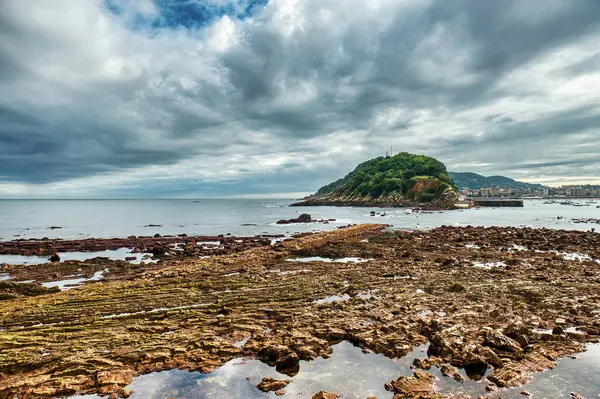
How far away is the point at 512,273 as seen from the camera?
66.5 feet

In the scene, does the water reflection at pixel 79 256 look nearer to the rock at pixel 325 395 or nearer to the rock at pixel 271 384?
the rock at pixel 271 384

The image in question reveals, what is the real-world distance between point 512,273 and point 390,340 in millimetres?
13903

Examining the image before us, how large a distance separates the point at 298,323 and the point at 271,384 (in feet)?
12.9

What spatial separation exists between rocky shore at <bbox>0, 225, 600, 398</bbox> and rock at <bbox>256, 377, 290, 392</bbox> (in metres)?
0.05

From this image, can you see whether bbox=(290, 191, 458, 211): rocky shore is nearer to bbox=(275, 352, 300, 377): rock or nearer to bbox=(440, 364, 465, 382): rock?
bbox=(440, 364, 465, 382): rock

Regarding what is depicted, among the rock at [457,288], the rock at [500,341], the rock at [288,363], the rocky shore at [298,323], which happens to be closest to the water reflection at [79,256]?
the rocky shore at [298,323]

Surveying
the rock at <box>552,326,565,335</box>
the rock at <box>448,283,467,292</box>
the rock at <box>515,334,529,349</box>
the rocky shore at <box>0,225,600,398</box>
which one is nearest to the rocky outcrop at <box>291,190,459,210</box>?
the rocky shore at <box>0,225,600,398</box>

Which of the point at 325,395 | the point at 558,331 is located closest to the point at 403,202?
the point at 558,331

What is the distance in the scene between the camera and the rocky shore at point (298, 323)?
9273 mm

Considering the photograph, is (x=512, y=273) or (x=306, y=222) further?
(x=306, y=222)

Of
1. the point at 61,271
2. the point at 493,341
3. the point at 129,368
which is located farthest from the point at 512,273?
the point at 61,271

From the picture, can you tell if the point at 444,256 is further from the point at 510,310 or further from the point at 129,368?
the point at 129,368

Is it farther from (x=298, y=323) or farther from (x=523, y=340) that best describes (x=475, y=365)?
(x=298, y=323)

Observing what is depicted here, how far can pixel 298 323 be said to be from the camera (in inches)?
493
